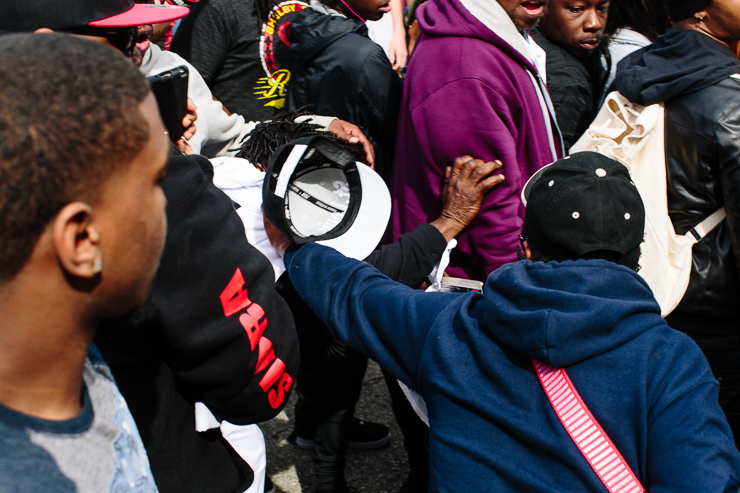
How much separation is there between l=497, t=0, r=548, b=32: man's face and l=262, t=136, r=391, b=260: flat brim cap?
2.97 feet

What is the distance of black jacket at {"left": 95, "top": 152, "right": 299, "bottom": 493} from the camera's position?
3.07 ft

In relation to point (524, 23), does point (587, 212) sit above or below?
below

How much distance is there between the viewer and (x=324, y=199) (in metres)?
1.69

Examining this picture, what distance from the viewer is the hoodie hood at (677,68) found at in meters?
1.97

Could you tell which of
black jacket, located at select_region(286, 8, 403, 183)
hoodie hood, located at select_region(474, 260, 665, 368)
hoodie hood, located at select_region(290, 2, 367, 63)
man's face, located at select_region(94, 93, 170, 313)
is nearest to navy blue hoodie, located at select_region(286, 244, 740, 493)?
hoodie hood, located at select_region(474, 260, 665, 368)

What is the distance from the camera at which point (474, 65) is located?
2033mm

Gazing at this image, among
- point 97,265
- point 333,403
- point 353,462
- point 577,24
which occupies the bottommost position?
point 353,462

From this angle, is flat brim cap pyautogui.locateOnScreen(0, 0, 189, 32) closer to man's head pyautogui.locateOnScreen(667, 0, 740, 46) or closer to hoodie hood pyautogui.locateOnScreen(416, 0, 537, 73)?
hoodie hood pyautogui.locateOnScreen(416, 0, 537, 73)

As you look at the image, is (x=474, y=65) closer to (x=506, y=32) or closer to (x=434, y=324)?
(x=506, y=32)

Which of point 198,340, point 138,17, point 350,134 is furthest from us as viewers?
point 350,134

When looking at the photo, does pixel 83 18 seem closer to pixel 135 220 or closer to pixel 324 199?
pixel 135 220

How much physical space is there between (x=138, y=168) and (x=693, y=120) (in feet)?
6.06

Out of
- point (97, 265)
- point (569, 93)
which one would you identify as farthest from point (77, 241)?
point (569, 93)

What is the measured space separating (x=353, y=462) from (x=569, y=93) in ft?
6.48
